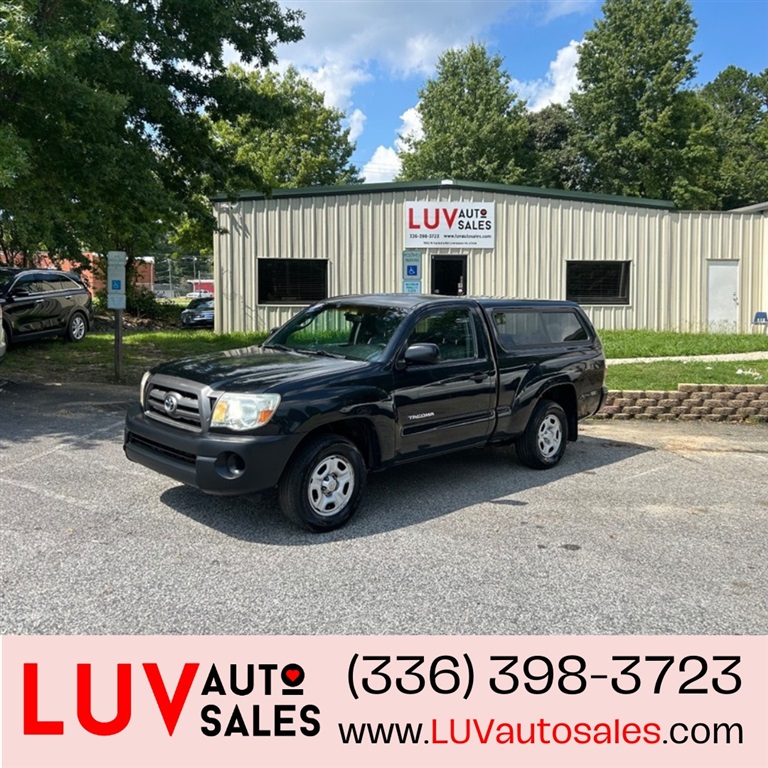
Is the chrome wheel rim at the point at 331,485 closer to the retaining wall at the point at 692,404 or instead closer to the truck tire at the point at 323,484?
the truck tire at the point at 323,484

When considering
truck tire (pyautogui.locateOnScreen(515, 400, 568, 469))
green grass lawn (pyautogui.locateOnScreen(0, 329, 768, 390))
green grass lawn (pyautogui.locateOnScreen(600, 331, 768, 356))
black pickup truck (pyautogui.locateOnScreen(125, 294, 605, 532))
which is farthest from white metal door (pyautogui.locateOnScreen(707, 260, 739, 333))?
truck tire (pyautogui.locateOnScreen(515, 400, 568, 469))

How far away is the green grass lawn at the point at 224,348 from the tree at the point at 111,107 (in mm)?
2363

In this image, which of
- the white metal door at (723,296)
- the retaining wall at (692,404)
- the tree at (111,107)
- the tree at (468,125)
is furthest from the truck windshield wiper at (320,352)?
the tree at (468,125)

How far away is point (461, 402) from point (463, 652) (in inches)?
117

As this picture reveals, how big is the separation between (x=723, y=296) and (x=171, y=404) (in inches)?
759

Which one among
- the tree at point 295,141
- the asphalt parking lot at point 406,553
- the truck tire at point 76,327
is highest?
the tree at point 295,141

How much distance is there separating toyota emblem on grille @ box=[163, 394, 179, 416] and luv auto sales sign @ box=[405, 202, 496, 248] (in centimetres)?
1477

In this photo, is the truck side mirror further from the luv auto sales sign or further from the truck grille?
the luv auto sales sign

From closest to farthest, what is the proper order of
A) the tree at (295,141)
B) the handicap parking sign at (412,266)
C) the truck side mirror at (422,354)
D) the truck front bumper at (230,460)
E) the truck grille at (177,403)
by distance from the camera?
the truck front bumper at (230,460) → the truck grille at (177,403) → the truck side mirror at (422,354) → the handicap parking sign at (412,266) → the tree at (295,141)

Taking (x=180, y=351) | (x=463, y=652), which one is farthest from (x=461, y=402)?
(x=180, y=351)

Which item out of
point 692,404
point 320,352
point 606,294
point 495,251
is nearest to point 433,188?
point 495,251

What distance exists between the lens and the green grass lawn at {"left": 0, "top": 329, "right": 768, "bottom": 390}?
11.8m

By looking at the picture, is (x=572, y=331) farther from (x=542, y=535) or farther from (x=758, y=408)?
(x=758, y=408)

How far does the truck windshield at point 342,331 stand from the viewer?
592cm
